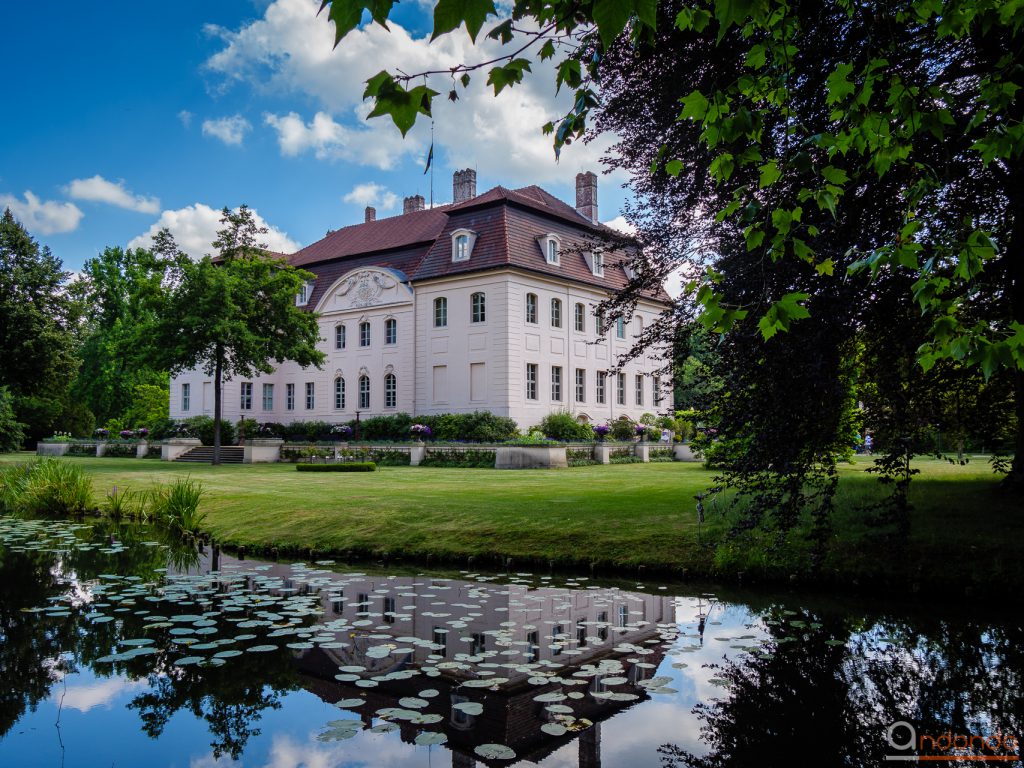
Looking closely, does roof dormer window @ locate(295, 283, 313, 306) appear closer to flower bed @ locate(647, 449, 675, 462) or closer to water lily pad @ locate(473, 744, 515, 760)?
flower bed @ locate(647, 449, 675, 462)

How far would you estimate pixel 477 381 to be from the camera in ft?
106

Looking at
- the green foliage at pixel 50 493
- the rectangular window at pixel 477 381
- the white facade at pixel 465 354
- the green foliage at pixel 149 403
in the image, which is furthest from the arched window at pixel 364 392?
the green foliage at pixel 50 493

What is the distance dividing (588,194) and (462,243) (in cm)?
938

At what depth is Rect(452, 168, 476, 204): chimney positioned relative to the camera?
40594mm

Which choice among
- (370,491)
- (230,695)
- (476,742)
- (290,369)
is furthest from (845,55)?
(290,369)

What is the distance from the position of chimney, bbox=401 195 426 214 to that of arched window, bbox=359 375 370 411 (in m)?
12.5

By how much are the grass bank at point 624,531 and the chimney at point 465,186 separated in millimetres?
27468

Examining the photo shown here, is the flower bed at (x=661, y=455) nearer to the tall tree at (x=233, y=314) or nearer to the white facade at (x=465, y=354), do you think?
the white facade at (x=465, y=354)

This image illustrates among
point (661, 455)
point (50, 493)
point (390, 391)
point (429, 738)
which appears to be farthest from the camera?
point (390, 391)

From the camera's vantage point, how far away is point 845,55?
21.7ft

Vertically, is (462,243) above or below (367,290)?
above

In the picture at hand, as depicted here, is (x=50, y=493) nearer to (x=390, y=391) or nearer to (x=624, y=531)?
(x=624, y=531)

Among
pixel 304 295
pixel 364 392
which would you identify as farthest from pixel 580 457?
pixel 304 295

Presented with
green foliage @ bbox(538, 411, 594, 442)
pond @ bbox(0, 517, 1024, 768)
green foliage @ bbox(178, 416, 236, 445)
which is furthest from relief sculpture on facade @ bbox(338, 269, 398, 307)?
pond @ bbox(0, 517, 1024, 768)
